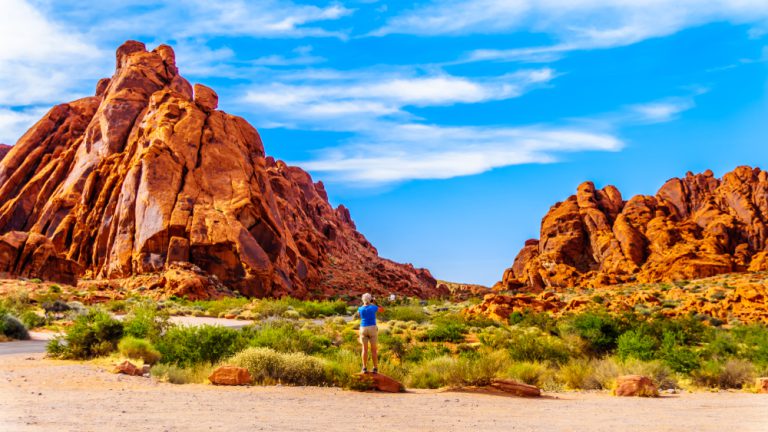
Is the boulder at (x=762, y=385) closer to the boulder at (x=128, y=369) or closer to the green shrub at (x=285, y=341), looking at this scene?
the green shrub at (x=285, y=341)

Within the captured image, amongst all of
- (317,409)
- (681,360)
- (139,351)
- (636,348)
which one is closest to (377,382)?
(317,409)

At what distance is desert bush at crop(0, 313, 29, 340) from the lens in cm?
2123

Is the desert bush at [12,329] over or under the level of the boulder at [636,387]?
over

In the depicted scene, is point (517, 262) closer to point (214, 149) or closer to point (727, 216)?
point (727, 216)

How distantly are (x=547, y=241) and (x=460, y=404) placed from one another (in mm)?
82186

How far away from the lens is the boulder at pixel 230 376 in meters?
12.4

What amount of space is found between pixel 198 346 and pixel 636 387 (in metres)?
10.3

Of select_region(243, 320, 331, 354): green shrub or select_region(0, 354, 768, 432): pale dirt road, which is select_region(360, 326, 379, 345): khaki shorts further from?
select_region(243, 320, 331, 354): green shrub

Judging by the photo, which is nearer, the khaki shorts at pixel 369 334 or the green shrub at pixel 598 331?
the khaki shorts at pixel 369 334

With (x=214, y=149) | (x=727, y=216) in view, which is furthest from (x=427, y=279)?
(x=214, y=149)

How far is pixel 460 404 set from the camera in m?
10.7

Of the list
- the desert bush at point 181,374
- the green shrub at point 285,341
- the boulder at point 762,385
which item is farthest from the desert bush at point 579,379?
A: the desert bush at point 181,374

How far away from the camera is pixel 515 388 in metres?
12.2

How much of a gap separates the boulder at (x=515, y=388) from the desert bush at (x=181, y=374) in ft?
20.3
